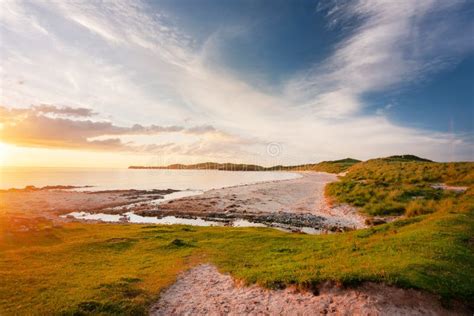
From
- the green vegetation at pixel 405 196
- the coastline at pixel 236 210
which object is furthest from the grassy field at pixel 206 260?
the coastline at pixel 236 210

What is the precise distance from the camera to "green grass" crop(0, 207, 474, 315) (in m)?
12.0

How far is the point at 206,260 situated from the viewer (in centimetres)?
1895

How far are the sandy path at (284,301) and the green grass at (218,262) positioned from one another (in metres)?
0.55

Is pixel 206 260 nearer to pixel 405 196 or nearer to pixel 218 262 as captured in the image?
pixel 218 262

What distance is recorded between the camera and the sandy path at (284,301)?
34.3 ft

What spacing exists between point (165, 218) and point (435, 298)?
37438mm

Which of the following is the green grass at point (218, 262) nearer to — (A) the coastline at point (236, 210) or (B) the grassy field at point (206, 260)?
(B) the grassy field at point (206, 260)

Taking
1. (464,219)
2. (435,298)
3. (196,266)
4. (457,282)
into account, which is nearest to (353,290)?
(435,298)

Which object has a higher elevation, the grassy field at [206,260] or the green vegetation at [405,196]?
the green vegetation at [405,196]

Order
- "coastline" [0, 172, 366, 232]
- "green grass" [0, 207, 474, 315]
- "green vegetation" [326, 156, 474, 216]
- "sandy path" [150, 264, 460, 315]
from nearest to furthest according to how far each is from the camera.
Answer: "sandy path" [150, 264, 460, 315], "green grass" [0, 207, 474, 315], "green vegetation" [326, 156, 474, 216], "coastline" [0, 172, 366, 232]

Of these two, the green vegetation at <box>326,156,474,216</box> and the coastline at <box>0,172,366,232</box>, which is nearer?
the green vegetation at <box>326,156,474,216</box>

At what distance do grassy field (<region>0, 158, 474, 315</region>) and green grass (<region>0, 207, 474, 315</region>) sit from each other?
1.9 inches

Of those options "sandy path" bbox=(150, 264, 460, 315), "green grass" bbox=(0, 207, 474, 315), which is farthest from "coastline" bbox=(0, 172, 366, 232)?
"sandy path" bbox=(150, 264, 460, 315)

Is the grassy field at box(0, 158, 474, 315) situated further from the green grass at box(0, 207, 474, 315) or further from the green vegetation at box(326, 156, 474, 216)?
the green vegetation at box(326, 156, 474, 216)
